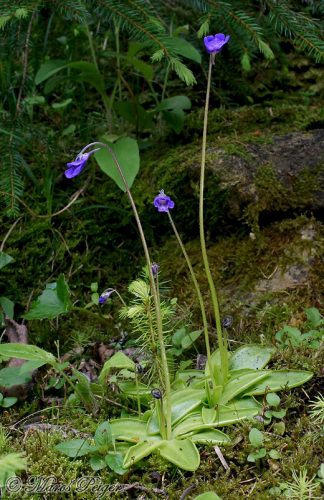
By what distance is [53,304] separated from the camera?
2.41m

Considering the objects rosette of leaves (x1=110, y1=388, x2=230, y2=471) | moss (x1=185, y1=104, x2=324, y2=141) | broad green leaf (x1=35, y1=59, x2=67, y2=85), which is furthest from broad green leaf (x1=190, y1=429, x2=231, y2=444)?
broad green leaf (x1=35, y1=59, x2=67, y2=85)

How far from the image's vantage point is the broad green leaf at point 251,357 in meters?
2.19

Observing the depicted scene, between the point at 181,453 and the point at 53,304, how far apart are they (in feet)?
2.85

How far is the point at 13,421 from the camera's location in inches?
88.7

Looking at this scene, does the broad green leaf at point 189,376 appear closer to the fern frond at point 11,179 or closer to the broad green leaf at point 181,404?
the broad green leaf at point 181,404

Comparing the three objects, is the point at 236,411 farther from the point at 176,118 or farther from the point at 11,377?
the point at 176,118

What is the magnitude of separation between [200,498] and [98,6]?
2.06 metres

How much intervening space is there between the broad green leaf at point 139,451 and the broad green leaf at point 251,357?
18.3 inches

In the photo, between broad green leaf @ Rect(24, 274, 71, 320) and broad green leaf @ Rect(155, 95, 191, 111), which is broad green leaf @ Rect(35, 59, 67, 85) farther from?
broad green leaf @ Rect(24, 274, 71, 320)

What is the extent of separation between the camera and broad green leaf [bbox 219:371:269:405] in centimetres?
203

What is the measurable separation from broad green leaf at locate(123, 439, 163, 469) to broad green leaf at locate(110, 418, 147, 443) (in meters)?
0.04

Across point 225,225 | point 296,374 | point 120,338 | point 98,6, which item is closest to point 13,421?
point 120,338

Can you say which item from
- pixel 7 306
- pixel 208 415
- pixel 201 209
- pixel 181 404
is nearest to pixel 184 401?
pixel 181 404

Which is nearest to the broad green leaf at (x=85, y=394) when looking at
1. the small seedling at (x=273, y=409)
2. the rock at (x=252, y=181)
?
the small seedling at (x=273, y=409)
